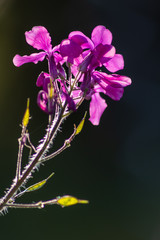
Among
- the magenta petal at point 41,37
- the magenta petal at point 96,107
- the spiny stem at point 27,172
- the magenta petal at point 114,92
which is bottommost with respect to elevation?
the spiny stem at point 27,172

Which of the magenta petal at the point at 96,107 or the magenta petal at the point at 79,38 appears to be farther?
the magenta petal at the point at 96,107

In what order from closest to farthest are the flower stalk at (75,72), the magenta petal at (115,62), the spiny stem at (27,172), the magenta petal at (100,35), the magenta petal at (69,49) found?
the spiny stem at (27,172) → the flower stalk at (75,72) → the magenta petal at (69,49) → the magenta petal at (100,35) → the magenta petal at (115,62)

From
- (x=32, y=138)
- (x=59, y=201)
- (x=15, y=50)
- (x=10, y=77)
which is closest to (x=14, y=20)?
(x=15, y=50)

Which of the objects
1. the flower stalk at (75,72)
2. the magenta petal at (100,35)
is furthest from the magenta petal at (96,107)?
the magenta petal at (100,35)

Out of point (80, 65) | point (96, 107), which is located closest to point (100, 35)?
point (80, 65)

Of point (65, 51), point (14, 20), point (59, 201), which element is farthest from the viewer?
point (14, 20)

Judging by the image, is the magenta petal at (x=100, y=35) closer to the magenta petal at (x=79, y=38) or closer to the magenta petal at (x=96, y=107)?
the magenta petal at (x=79, y=38)

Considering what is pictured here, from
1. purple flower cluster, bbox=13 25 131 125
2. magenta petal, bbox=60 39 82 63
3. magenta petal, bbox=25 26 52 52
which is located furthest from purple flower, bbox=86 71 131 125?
magenta petal, bbox=25 26 52 52

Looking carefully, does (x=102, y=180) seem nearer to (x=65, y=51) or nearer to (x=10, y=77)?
(x=10, y=77)

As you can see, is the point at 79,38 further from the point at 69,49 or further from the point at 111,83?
the point at 111,83

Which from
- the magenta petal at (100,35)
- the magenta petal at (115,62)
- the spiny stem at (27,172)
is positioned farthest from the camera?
the magenta petal at (115,62)

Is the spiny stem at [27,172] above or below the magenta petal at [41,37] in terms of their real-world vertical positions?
below
